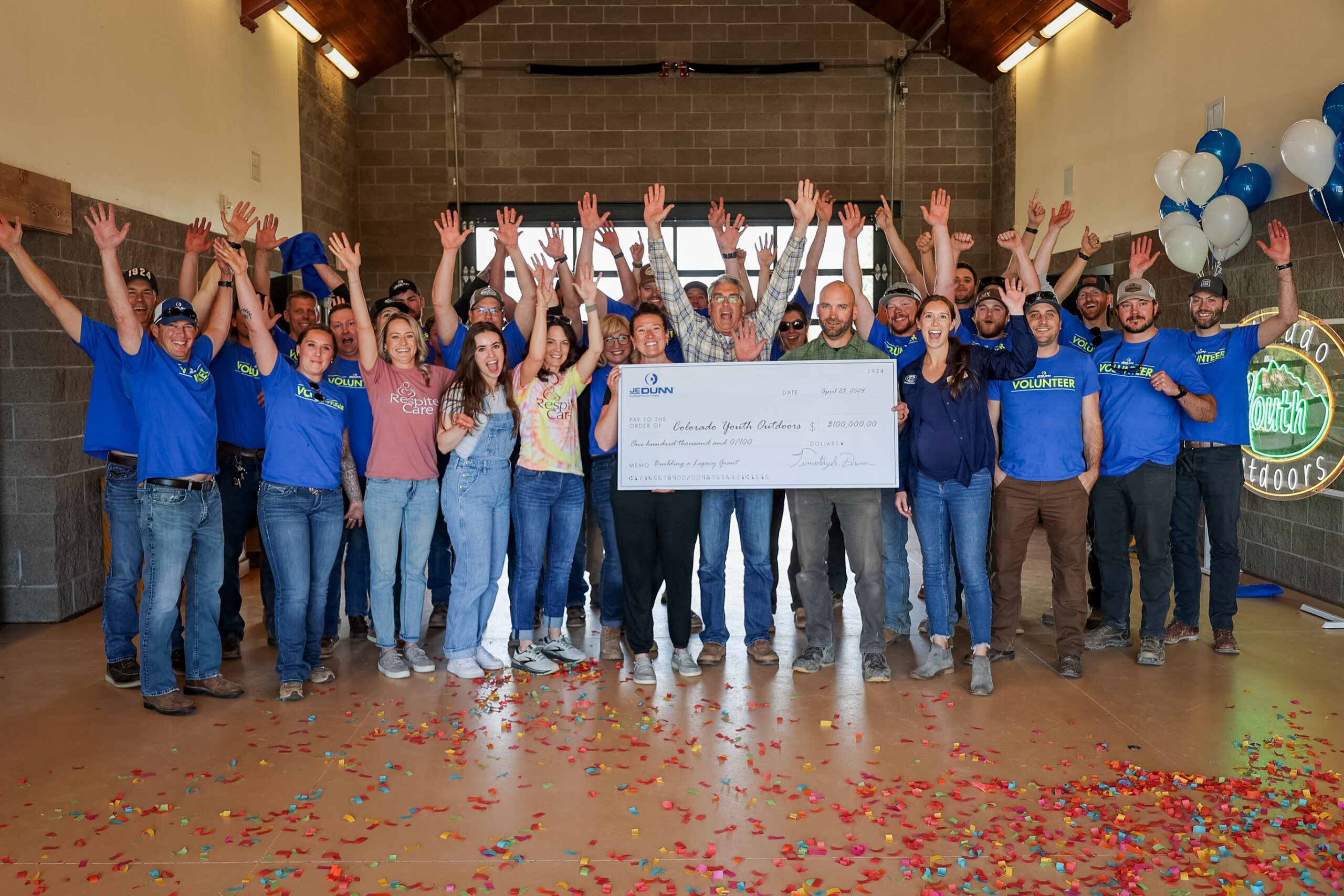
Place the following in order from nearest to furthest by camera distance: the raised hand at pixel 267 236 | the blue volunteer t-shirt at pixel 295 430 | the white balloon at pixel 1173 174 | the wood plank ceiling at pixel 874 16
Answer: the blue volunteer t-shirt at pixel 295 430 → the raised hand at pixel 267 236 → the white balloon at pixel 1173 174 → the wood plank ceiling at pixel 874 16

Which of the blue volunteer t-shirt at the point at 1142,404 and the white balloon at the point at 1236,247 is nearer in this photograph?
the blue volunteer t-shirt at the point at 1142,404

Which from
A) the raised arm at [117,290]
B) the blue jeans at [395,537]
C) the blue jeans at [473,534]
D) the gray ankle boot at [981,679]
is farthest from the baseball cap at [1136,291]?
the raised arm at [117,290]

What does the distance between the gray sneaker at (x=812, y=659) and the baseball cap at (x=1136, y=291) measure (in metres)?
2.14

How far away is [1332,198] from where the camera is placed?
5.25m

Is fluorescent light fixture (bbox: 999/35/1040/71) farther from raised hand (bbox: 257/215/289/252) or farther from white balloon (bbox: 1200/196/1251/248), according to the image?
raised hand (bbox: 257/215/289/252)

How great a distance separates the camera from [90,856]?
2875 mm

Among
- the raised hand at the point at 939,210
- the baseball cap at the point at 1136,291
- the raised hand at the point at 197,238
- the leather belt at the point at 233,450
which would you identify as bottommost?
the leather belt at the point at 233,450

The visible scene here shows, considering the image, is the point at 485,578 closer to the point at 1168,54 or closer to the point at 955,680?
the point at 955,680

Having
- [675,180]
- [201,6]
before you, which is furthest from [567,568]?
[675,180]

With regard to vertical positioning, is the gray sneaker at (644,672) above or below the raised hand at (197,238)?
below

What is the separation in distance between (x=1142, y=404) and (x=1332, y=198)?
5.77 ft

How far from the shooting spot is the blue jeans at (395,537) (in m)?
4.39

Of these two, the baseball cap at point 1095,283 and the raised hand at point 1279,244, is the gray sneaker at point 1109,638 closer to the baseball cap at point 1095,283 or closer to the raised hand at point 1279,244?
the baseball cap at point 1095,283

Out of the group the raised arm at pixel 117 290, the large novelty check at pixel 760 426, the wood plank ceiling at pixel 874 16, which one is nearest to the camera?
the raised arm at pixel 117 290
